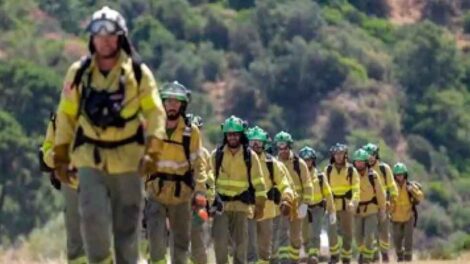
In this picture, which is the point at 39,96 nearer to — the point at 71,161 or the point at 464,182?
the point at 464,182

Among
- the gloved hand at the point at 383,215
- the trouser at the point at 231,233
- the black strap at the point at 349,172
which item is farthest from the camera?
the gloved hand at the point at 383,215

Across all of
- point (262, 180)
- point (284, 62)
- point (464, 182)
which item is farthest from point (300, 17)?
point (262, 180)

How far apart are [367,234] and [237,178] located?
41.2 ft

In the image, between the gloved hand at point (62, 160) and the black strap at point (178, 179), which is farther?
the black strap at point (178, 179)

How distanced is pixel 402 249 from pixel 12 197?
110ft

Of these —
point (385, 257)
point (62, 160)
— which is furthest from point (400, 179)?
point (62, 160)

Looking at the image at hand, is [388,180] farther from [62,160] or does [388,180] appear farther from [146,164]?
[146,164]

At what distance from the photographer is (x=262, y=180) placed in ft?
72.3

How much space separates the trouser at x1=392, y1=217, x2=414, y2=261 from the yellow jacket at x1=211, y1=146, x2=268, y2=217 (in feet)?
52.3

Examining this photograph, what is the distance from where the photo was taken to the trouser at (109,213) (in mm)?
14445

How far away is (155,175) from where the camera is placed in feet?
62.2

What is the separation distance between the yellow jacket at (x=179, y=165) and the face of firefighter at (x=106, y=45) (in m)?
4.46

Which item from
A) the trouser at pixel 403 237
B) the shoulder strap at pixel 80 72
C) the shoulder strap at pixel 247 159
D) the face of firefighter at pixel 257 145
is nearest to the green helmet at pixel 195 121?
the shoulder strap at pixel 247 159

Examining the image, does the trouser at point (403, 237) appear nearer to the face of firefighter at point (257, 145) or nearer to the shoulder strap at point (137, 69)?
the face of firefighter at point (257, 145)
